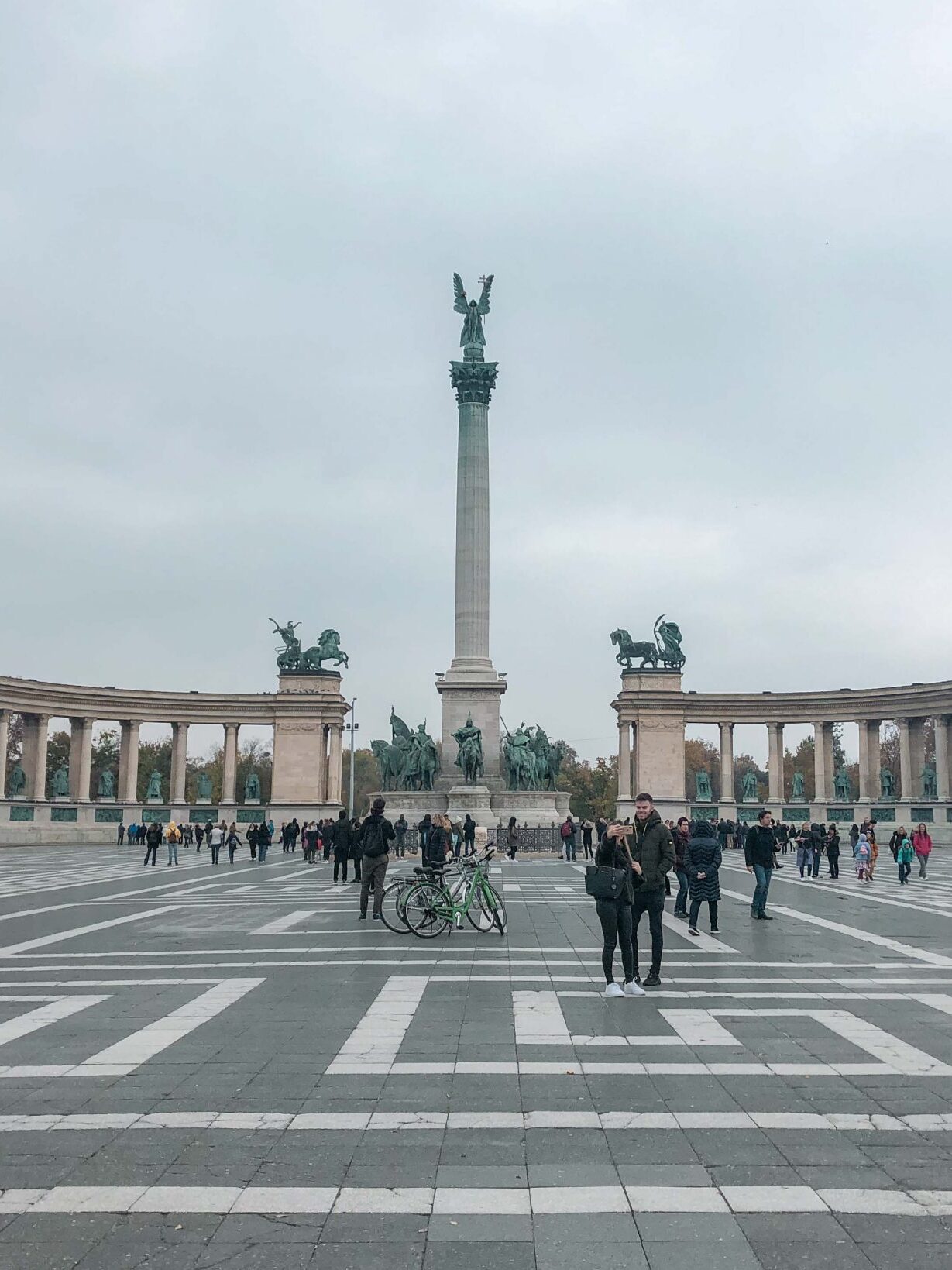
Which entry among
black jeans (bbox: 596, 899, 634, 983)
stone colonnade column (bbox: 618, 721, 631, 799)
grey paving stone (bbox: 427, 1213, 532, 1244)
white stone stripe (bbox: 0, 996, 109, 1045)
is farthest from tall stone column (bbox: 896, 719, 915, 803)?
grey paving stone (bbox: 427, 1213, 532, 1244)

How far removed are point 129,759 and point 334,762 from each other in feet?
49.9

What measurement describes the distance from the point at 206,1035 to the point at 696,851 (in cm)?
1042

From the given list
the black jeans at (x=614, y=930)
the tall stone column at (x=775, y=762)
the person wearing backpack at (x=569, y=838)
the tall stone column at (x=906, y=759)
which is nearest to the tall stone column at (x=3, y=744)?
the person wearing backpack at (x=569, y=838)

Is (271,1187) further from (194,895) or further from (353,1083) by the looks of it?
(194,895)

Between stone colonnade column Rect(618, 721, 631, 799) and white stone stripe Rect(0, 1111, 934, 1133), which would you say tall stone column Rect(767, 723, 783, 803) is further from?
white stone stripe Rect(0, 1111, 934, 1133)

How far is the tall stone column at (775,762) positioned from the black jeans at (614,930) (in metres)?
75.7

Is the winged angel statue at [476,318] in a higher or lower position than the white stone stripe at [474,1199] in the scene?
higher

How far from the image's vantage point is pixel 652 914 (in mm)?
13000

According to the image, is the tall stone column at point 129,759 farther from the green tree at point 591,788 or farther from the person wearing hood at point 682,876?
the person wearing hood at point 682,876

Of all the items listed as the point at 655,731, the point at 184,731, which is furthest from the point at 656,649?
the point at 184,731

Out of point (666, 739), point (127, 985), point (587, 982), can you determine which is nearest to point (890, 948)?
point (587, 982)

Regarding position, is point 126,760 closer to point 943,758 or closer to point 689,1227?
point 943,758

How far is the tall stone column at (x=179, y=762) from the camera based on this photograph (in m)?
86.1

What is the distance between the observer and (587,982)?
13.5 metres
